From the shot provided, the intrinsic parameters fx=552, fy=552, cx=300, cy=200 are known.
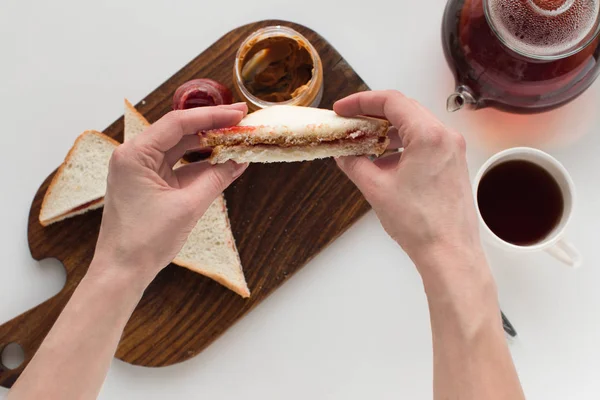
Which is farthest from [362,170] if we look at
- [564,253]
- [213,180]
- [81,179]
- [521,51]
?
[81,179]

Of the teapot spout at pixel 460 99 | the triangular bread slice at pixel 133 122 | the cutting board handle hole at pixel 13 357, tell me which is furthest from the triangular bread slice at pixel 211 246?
the teapot spout at pixel 460 99

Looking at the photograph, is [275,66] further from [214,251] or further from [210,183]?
[214,251]

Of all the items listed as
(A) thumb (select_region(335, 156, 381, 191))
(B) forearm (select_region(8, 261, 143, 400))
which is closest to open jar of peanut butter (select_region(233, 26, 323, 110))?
(A) thumb (select_region(335, 156, 381, 191))

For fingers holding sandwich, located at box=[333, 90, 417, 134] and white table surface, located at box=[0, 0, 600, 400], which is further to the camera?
white table surface, located at box=[0, 0, 600, 400]

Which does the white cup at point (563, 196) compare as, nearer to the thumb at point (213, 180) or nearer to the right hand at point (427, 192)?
the right hand at point (427, 192)

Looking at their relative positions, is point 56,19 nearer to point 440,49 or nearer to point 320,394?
point 440,49

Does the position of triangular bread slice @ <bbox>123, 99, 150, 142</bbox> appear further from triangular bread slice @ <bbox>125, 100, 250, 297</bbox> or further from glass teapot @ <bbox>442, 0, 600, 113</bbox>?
glass teapot @ <bbox>442, 0, 600, 113</bbox>

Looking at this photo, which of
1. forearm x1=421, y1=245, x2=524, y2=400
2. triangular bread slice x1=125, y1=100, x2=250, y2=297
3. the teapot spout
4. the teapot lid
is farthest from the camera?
triangular bread slice x1=125, y1=100, x2=250, y2=297

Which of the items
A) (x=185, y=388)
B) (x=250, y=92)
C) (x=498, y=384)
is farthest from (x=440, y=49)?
(x=185, y=388)
